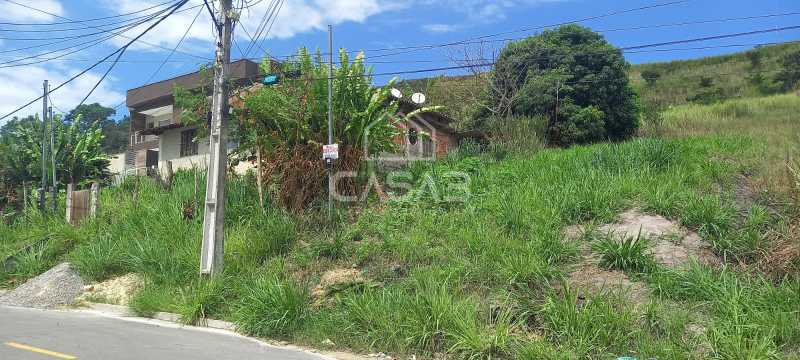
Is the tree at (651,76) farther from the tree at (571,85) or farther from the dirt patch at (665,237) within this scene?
the dirt patch at (665,237)

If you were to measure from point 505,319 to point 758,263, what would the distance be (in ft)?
13.9

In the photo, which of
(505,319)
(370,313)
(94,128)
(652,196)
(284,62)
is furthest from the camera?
(94,128)

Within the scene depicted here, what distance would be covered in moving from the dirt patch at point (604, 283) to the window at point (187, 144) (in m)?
21.7

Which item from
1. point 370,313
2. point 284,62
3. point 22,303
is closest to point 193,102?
point 284,62

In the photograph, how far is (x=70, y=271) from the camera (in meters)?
14.6

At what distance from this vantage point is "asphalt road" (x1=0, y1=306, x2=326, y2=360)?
7.69m

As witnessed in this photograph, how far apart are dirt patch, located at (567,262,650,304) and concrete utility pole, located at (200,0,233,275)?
6.82 metres

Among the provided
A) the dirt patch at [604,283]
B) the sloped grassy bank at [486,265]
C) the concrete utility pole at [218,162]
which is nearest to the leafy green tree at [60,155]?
the sloped grassy bank at [486,265]

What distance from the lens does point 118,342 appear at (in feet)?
28.0

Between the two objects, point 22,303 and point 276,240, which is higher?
point 276,240

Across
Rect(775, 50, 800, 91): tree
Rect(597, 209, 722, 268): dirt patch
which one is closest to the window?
Rect(597, 209, 722, 268): dirt patch

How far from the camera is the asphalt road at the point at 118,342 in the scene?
7691 mm

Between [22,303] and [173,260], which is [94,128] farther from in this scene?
[173,260]

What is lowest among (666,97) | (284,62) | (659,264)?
(659,264)
